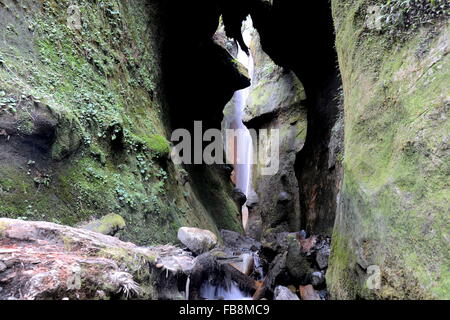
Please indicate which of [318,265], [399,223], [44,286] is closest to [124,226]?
[44,286]

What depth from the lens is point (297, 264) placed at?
5277 millimetres

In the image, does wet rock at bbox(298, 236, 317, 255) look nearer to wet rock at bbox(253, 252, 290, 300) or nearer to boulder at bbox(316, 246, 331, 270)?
boulder at bbox(316, 246, 331, 270)

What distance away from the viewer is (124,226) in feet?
16.0

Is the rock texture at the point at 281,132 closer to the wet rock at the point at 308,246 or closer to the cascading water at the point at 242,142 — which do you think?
the cascading water at the point at 242,142

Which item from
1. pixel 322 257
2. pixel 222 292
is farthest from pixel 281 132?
pixel 222 292

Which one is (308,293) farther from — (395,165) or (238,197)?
(238,197)

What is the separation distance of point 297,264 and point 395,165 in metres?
3.00

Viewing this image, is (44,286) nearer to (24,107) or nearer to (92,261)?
(92,261)

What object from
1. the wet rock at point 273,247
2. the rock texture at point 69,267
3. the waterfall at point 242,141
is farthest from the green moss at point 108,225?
the waterfall at point 242,141

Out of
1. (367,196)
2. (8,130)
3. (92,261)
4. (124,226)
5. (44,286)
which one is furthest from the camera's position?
(124,226)

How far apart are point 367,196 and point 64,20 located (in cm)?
612

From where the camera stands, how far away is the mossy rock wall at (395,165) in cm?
235

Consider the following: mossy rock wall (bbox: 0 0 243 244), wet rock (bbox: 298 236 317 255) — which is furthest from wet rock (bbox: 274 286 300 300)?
mossy rock wall (bbox: 0 0 243 244)

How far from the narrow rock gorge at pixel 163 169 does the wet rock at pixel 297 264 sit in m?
0.02
